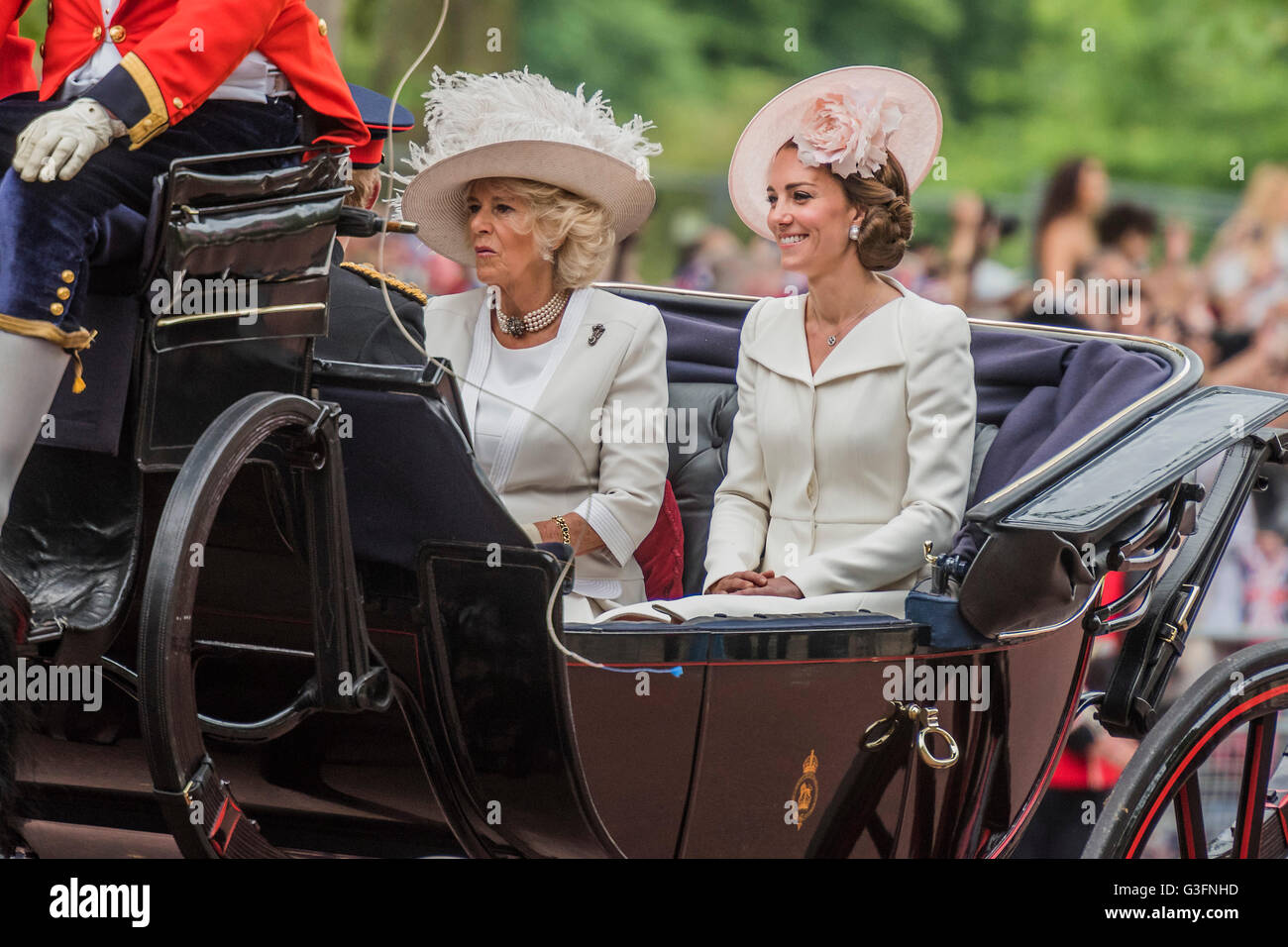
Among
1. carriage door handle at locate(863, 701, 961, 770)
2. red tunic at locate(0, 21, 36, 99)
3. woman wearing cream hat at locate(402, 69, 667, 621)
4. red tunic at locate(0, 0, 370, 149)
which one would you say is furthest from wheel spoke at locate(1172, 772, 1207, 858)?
red tunic at locate(0, 21, 36, 99)

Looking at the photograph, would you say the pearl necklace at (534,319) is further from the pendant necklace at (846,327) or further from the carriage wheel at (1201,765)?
the carriage wheel at (1201,765)

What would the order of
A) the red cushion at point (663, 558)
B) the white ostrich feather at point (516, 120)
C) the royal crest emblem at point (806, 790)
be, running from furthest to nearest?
the red cushion at point (663, 558) → the white ostrich feather at point (516, 120) → the royal crest emblem at point (806, 790)

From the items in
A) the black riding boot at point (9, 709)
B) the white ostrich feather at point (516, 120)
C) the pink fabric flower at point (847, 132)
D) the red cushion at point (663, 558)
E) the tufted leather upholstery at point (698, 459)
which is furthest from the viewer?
the tufted leather upholstery at point (698, 459)

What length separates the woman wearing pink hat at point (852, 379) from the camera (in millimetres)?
3264

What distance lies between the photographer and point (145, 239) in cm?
226

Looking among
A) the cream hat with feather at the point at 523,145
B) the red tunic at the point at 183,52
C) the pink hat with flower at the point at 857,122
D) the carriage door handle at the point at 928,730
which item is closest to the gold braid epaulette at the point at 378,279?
the red tunic at the point at 183,52

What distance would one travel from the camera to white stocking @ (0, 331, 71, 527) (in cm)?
219

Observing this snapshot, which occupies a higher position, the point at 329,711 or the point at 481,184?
the point at 481,184

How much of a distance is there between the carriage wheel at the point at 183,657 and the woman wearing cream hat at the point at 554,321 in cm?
111

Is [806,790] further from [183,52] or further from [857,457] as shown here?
[183,52]
